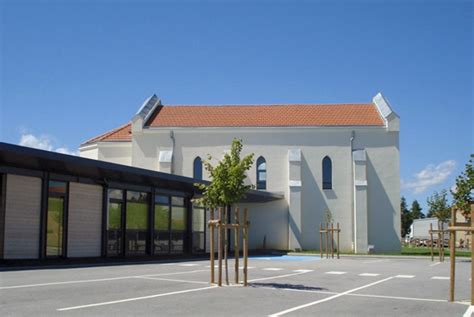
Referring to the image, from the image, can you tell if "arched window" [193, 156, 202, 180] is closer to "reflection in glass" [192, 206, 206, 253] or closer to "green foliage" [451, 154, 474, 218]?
"reflection in glass" [192, 206, 206, 253]

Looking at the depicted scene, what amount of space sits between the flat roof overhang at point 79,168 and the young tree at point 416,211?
296 feet

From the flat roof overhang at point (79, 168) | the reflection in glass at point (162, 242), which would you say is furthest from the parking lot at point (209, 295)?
the reflection in glass at point (162, 242)

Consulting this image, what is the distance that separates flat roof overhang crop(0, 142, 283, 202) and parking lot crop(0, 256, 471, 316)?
4024 mm

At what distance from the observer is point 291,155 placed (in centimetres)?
4256

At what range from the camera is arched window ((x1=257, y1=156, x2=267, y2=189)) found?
142 ft

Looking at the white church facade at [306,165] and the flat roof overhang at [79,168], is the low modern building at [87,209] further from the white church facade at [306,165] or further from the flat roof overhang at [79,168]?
the white church facade at [306,165]

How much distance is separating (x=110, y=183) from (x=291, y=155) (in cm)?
1848

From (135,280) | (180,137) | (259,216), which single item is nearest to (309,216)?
(259,216)

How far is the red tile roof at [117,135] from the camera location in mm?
45281

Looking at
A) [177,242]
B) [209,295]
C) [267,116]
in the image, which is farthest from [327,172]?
[209,295]

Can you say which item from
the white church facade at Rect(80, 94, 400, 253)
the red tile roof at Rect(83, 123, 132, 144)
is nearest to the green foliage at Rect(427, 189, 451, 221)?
the white church facade at Rect(80, 94, 400, 253)

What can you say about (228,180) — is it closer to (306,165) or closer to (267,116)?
(306,165)

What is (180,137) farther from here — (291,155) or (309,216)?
(309,216)

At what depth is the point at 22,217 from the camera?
2180 centimetres
